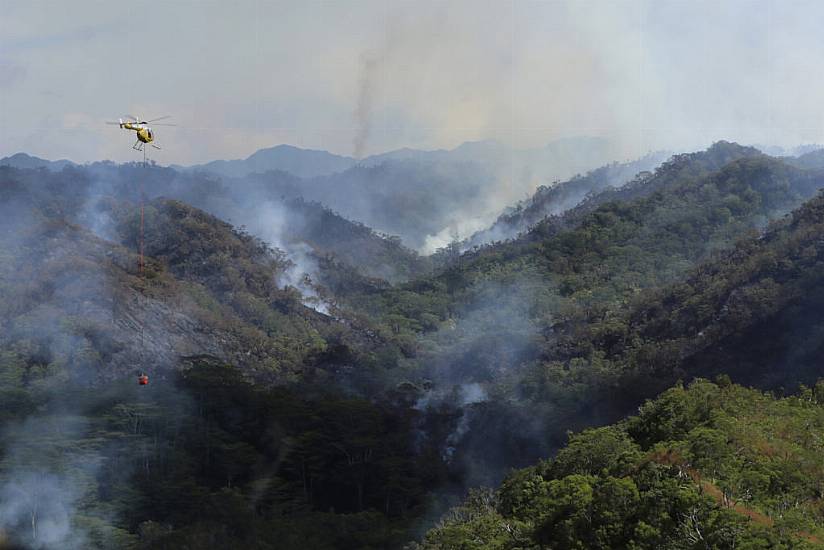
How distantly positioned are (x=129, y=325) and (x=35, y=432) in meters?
19.6

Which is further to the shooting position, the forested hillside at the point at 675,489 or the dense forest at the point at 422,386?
the dense forest at the point at 422,386

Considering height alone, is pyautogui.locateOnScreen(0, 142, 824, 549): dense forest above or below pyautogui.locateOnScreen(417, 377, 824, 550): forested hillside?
above

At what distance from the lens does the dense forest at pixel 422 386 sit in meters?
28.3

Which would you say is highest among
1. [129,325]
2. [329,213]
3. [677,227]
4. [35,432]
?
[329,213]

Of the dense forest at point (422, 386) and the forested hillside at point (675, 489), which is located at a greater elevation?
the dense forest at point (422, 386)

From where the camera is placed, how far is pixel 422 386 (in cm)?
6600

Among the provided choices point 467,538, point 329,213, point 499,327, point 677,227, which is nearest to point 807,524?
point 467,538

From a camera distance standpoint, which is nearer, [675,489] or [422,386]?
[675,489]

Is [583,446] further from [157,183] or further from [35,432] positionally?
[157,183]

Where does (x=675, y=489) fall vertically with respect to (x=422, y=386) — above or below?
below

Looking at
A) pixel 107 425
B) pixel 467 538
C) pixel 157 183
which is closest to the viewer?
pixel 467 538

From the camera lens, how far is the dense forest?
2831cm

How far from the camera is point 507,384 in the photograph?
6078cm

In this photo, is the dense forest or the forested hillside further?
the dense forest
